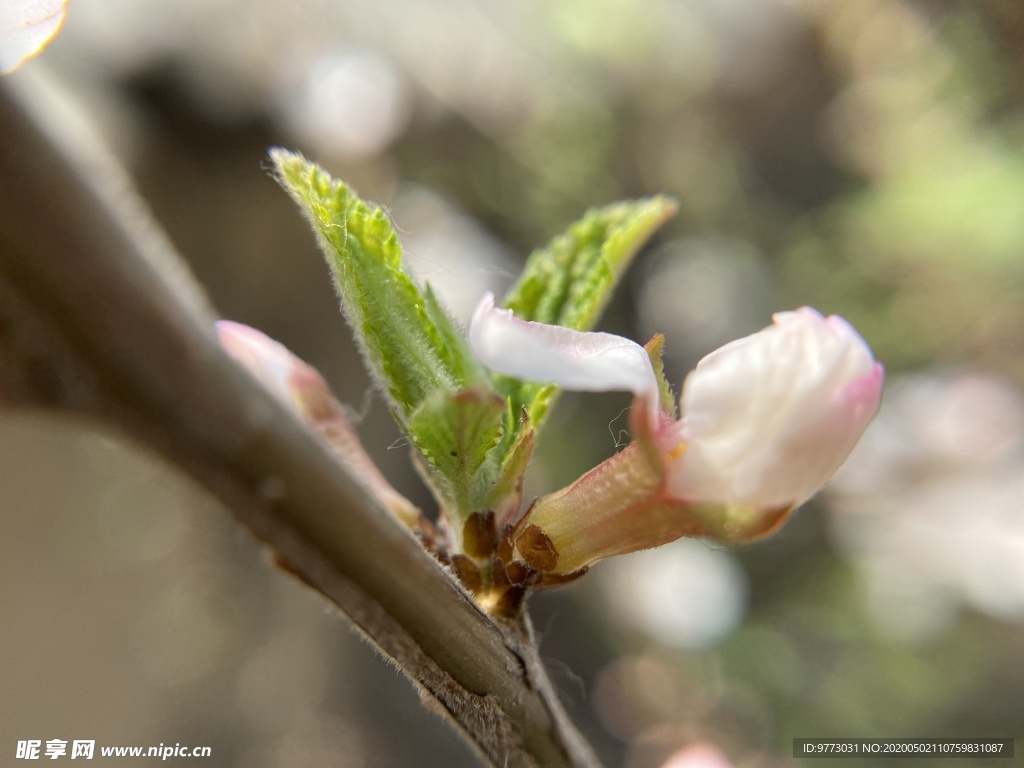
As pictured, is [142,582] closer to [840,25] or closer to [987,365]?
[987,365]

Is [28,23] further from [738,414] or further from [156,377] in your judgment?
[738,414]

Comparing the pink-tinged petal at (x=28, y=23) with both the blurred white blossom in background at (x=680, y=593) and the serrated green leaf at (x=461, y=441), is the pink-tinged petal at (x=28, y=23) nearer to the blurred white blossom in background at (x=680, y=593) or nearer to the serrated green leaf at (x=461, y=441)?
the serrated green leaf at (x=461, y=441)

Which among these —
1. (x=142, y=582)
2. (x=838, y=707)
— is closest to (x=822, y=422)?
(x=838, y=707)

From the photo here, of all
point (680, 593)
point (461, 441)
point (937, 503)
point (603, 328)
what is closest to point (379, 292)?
point (461, 441)

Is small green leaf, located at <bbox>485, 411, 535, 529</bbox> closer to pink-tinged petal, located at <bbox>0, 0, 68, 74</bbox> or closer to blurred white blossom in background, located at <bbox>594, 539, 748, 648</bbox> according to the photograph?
pink-tinged petal, located at <bbox>0, 0, 68, 74</bbox>

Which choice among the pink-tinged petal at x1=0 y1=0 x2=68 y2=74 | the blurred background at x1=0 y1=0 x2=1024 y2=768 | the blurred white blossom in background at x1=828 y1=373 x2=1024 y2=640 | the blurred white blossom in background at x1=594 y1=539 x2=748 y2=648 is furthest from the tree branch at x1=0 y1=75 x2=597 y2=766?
the blurred white blossom in background at x1=828 y1=373 x2=1024 y2=640

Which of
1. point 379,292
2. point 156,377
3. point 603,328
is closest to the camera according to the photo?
point 156,377
